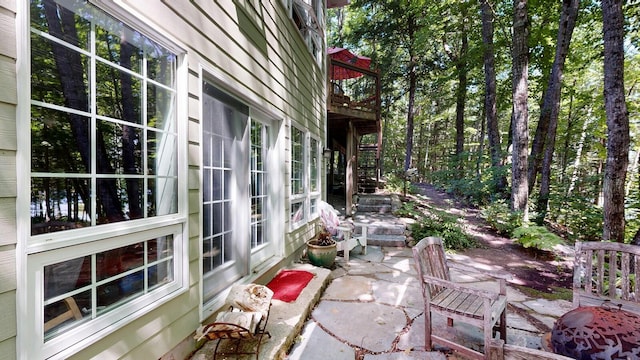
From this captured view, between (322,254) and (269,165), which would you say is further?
(322,254)

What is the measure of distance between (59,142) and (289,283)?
2.68 meters

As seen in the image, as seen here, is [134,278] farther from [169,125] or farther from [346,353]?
[346,353]

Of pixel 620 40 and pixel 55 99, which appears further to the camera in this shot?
pixel 620 40

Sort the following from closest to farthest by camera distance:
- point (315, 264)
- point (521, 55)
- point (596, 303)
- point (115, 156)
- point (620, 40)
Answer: point (115, 156), point (596, 303), point (620, 40), point (315, 264), point (521, 55)

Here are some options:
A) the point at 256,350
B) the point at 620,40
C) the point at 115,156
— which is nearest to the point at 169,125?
the point at 115,156

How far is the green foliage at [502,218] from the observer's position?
247 inches

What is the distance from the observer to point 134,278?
1.68 meters

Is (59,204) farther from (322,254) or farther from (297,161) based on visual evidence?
(297,161)

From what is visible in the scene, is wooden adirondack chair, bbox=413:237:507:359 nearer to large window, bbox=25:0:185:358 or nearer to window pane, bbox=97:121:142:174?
large window, bbox=25:0:185:358

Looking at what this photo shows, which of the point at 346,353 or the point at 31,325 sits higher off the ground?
the point at 31,325

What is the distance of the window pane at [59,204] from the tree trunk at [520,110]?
7.84 meters

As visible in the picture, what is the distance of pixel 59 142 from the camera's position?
1.30m

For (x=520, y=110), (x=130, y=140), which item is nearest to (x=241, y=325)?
(x=130, y=140)

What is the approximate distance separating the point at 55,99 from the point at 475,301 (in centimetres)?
309
